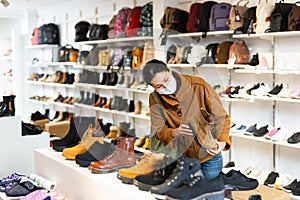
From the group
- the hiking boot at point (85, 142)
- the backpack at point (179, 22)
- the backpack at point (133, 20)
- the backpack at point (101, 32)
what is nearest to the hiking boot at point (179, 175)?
the hiking boot at point (85, 142)

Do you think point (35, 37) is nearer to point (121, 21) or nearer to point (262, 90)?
point (121, 21)

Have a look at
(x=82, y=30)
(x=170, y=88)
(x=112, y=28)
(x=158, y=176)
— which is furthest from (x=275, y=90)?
(x=82, y=30)

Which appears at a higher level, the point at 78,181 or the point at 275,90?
the point at 275,90

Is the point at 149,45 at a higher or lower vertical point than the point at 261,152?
higher

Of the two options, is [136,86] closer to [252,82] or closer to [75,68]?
[252,82]

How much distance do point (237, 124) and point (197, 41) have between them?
96cm

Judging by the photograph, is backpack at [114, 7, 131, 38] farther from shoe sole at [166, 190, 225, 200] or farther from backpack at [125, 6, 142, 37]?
shoe sole at [166, 190, 225, 200]

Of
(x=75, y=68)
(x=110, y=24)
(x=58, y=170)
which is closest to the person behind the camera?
(x=58, y=170)

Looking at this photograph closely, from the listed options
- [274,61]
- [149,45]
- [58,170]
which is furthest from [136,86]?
[58,170]

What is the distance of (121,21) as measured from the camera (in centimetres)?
521

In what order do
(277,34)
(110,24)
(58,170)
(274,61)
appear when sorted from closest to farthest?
1. (58,170)
2. (277,34)
3. (274,61)
4. (110,24)

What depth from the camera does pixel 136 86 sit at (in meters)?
4.25

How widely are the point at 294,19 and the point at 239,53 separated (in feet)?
2.17

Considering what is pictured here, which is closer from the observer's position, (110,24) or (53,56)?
(110,24)
